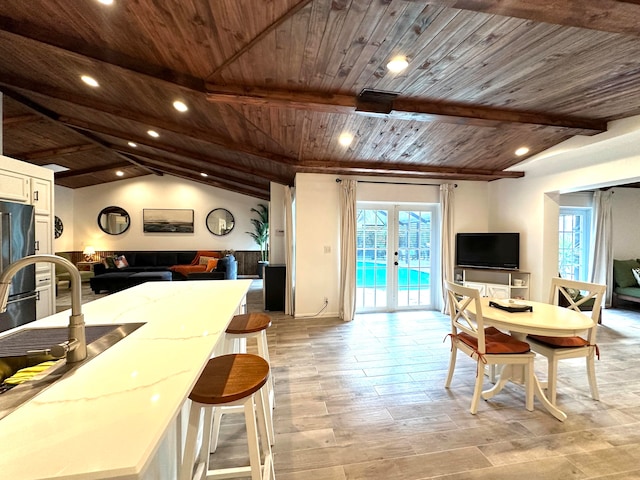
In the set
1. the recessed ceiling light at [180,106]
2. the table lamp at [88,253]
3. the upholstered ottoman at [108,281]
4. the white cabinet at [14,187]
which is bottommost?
the upholstered ottoman at [108,281]

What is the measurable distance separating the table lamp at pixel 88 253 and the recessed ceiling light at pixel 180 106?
273 inches

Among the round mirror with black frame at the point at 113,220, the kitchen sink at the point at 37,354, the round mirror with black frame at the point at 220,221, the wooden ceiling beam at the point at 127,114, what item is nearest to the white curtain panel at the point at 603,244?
the wooden ceiling beam at the point at 127,114

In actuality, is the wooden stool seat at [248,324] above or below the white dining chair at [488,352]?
above

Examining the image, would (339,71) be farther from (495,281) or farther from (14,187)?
(495,281)

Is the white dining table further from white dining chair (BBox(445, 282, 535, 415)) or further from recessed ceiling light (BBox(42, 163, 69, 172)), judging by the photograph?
recessed ceiling light (BBox(42, 163, 69, 172))

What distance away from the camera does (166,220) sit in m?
8.61

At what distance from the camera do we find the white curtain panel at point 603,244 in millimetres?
5156

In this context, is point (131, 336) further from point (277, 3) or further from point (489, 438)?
point (489, 438)

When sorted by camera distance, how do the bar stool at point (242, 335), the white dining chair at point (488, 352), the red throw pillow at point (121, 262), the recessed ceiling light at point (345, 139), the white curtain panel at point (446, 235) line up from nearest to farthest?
the bar stool at point (242, 335)
the white dining chair at point (488, 352)
the recessed ceiling light at point (345, 139)
the white curtain panel at point (446, 235)
the red throw pillow at point (121, 262)

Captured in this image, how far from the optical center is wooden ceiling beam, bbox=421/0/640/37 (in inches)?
55.4

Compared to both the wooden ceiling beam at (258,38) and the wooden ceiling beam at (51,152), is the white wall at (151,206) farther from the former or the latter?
the wooden ceiling beam at (258,38)

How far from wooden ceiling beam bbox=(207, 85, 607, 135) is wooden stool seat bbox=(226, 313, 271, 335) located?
1.79 m

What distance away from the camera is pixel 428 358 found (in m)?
3.11

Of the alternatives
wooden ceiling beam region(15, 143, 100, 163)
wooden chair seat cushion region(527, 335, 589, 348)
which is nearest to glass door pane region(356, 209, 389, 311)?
wooden chair seat cushion region(527, 335, 589, 348)
